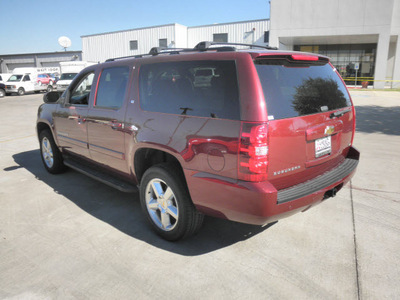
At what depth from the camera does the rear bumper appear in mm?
2437

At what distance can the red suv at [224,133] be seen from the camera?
246 cm

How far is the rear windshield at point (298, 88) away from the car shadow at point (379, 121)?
242 inches

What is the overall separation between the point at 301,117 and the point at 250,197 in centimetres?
83

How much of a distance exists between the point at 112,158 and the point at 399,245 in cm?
317

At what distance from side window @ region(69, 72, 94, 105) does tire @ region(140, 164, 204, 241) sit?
1908 millimetres

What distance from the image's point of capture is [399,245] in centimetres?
306

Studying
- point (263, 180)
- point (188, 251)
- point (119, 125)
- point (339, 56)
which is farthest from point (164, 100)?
point (339, 56)

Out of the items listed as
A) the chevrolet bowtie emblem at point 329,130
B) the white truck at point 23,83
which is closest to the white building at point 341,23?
the white truck at point 23,83

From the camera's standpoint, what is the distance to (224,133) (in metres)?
2.50

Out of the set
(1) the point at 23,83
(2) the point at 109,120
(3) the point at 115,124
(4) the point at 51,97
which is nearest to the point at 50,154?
(4) the point at 51,97

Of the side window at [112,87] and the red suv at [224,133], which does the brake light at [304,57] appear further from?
the side window at [112,87]

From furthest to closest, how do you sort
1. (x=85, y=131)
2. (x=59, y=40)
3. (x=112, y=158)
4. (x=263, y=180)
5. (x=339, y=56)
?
(x=59, y=40)
(x=339, y=56)
(x=85, y=131)
(x=112, y=158)
(x=263, y=180)

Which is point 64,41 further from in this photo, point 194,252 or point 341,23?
point 194,252

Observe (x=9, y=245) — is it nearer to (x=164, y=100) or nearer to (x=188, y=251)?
(x=188, y=251)
